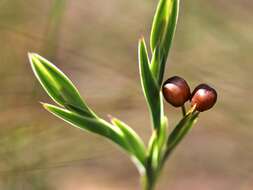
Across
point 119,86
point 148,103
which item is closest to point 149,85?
point 148,103

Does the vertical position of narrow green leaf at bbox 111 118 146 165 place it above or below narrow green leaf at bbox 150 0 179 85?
below

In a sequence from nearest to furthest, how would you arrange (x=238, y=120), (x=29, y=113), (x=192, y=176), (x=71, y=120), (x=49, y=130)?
(x=71, y=120)
(x=49, y=130)
(x=29, y=113)
(x=238, y=120)
(x=192, y=176)

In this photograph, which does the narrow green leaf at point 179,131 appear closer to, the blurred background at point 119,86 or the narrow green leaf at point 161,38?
the narrow green leaf at point 161,38

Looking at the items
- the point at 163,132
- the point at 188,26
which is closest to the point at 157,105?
the point at 163,132

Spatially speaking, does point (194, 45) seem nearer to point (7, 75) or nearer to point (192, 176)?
point (192, 176)

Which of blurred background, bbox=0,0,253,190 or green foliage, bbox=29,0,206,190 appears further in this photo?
blurred background, bbox=0,0,253,190

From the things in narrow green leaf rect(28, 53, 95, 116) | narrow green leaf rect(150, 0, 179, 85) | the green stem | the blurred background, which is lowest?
the blurred background

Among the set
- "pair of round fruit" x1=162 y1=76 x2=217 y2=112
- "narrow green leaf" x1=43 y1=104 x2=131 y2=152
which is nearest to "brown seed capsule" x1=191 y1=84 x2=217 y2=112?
"pair of round fruit" x1=162 y1=76 x2=217 y2=112

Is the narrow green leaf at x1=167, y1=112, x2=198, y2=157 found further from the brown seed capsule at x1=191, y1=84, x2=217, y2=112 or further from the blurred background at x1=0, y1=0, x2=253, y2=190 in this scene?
the blurred background at x1=0, y1=0, x2=253, y2=190
